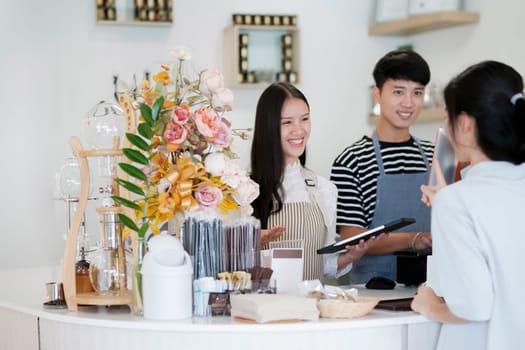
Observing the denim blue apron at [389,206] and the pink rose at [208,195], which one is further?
the denim blue apron at [389,206]

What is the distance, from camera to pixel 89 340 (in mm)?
2076

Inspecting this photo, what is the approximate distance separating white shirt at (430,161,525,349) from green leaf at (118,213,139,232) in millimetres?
768

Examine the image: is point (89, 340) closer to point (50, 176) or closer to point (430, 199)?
point (430, 199)

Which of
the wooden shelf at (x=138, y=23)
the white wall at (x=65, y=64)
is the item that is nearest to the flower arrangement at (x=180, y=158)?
the white wall at (x=65, y=64)

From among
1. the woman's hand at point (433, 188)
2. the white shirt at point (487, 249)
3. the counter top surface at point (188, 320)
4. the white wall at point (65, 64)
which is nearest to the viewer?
the white shirt at point (487, 249)

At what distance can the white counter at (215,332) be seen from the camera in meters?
1.97

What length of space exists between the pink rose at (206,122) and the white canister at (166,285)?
0.32 metres

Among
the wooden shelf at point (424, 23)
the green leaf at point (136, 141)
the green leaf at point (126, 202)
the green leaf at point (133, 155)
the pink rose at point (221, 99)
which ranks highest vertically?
the wooden shelf at point (424, 23)

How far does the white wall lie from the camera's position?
459cm

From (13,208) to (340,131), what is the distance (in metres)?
2.05

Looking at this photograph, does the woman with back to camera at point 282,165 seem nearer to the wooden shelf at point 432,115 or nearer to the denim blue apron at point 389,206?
the denim blue apron at point 389,206

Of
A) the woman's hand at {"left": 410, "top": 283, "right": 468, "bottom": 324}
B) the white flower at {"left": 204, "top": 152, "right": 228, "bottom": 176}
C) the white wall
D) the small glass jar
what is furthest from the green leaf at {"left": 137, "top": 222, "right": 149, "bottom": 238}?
the white wall

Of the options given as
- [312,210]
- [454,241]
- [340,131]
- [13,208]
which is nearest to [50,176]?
[13,208]

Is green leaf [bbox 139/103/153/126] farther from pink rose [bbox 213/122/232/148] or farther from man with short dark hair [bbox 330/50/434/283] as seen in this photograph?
man with short dark hair [bbox 330/50/434/283]
